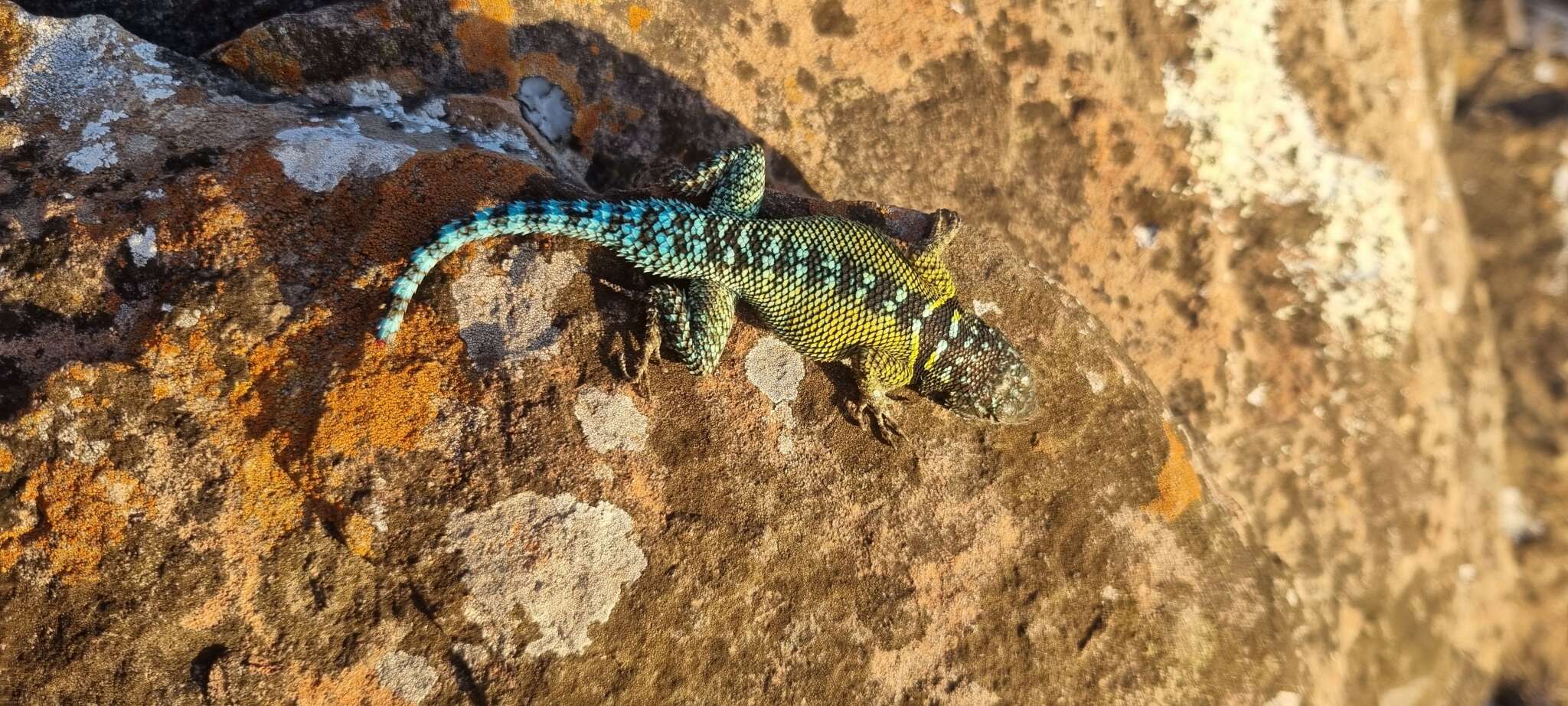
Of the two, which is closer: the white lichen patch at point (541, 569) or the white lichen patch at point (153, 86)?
the white lichen patch at point (541, 569)

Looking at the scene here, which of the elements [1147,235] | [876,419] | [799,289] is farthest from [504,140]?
[1147,235]

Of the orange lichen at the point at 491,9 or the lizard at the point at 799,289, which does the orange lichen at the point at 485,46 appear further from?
the lizard at the point at 799,289

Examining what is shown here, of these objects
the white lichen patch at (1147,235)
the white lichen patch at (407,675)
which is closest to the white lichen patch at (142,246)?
the white lichen patch at (407,675)

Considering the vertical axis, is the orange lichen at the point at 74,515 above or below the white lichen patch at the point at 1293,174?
below

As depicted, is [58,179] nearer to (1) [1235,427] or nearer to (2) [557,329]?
(2) [557,329]

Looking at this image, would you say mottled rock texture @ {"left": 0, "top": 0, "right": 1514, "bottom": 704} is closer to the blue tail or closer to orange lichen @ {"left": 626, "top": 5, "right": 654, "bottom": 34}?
orange lichen @ {"left": 626, "top": 5, "right": 654, "bottom": 34}
